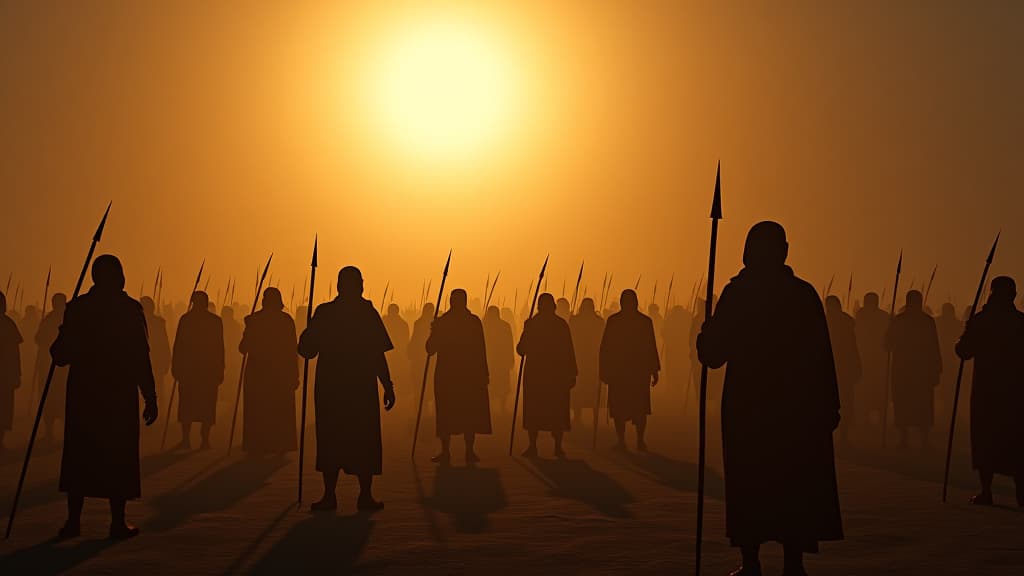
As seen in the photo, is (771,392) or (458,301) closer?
(771,392)

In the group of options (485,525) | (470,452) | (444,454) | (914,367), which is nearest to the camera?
(485,525)

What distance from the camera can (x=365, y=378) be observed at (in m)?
10.9

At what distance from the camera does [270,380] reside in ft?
52.2

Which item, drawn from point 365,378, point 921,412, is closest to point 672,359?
point 921,412

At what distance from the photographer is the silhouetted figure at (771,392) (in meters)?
7.12

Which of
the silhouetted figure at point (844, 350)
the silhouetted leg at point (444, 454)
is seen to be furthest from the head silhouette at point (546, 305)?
the silhouetted figure at point (844, 350)

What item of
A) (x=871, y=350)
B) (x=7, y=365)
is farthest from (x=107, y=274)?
(x=871, y=350)

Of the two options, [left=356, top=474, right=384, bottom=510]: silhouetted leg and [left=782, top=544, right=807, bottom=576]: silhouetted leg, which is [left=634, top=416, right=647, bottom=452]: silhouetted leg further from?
[left=782, top=544, right=807, bottom=576]: silhouetted leg

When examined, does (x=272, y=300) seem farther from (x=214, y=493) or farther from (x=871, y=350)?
(x=871, y=350)

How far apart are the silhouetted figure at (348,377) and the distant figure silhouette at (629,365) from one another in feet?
20.3

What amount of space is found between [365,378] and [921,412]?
1002 cm

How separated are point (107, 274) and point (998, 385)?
8191mm

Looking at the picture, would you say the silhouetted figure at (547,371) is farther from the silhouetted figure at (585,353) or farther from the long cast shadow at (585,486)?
the silhouetted figure at (585,353)

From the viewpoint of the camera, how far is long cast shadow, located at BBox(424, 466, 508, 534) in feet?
31.8
